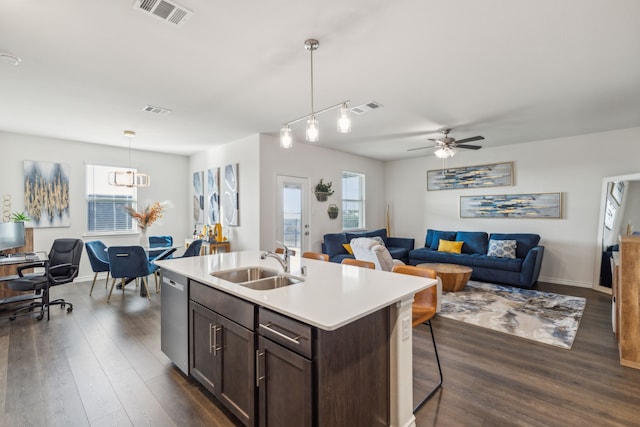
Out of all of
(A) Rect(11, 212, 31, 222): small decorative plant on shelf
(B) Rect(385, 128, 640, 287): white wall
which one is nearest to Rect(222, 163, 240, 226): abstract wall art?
(A) Rect(11, 212, 31, 222): small decorative plant on shelf

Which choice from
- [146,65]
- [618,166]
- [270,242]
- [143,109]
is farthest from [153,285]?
[618,166]

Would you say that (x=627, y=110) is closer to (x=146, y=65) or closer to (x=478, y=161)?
(x=478, y=161)

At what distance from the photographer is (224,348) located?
196cm

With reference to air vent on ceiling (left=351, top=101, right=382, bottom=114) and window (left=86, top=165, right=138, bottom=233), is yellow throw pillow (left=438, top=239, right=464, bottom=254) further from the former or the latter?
window (left=86, top=165, right=138, bottom=233)

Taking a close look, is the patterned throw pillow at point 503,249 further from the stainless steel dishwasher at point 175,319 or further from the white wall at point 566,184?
the stainless steel dishwasher at point 175,319

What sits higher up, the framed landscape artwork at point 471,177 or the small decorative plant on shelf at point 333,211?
the framed landscape artwork at point 471,177

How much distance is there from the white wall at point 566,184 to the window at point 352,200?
2062mm

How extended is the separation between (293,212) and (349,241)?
1.35m

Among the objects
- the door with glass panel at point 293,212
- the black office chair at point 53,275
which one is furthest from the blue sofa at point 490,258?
the black office chair at point 53,275

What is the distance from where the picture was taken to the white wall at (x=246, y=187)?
5137 mm

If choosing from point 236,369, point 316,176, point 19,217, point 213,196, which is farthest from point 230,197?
point 236,369

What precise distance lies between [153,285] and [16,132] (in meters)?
3.36

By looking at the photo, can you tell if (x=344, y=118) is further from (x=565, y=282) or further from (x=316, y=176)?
(x=565, y=282)

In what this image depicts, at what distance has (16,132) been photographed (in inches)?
196
